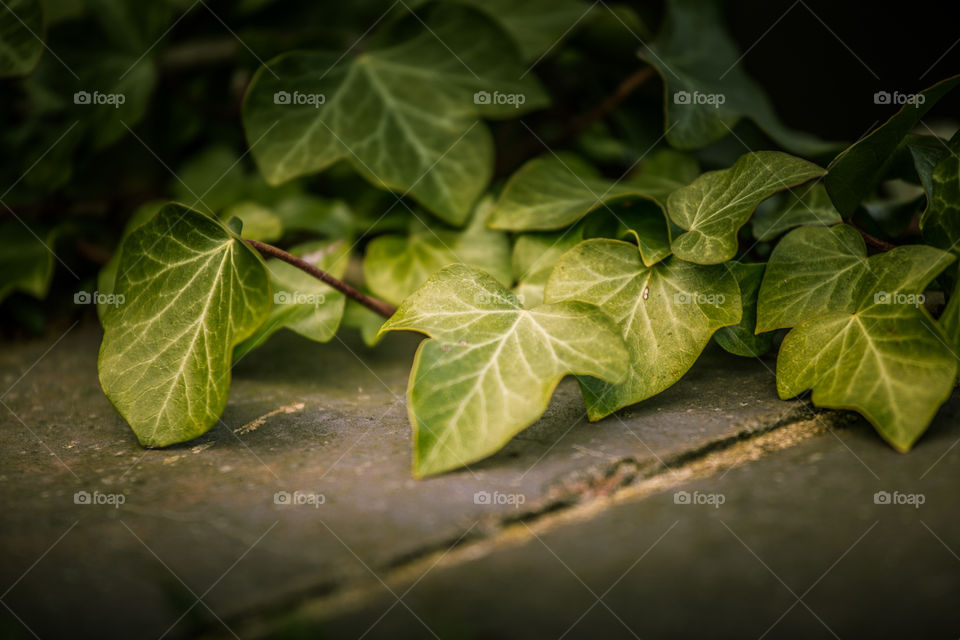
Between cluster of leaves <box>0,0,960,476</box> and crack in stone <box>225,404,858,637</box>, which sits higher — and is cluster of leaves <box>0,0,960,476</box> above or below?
above

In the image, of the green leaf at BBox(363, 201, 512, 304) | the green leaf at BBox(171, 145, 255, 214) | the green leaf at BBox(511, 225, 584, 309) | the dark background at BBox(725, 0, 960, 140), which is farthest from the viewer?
the dark background at BBox(725, 0, 960, 140)

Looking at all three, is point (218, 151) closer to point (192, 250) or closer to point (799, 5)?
point (192, 250)

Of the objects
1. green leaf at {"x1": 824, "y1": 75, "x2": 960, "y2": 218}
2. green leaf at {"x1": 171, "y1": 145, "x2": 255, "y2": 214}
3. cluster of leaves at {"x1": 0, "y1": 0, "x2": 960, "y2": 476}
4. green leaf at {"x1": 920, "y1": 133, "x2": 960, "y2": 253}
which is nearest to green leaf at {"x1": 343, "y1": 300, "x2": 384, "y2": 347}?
cluster of leaves at {"x1": 0, "y1": 0, "x2": 960, "y2": 476}

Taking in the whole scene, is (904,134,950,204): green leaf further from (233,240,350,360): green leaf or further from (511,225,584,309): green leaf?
(233,240,350,360): green leaf

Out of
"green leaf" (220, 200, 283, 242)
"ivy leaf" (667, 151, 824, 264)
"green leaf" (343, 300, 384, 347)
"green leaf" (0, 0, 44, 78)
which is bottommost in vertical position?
"green leaf" (343, 300, 384, 347)

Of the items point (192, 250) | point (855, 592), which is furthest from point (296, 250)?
point (855, 592)

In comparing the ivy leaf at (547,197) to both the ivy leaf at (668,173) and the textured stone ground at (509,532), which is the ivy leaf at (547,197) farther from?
the textured stone ground at (509,532)

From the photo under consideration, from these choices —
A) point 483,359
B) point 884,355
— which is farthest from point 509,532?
point 884,355
